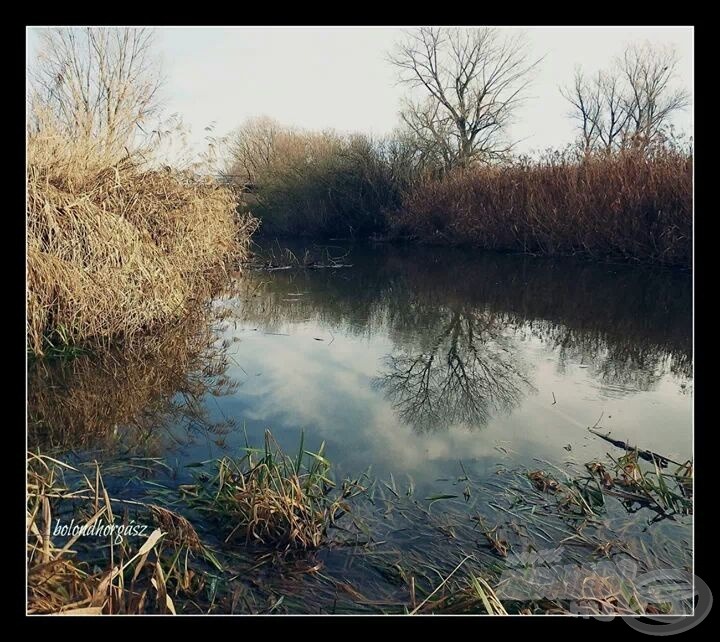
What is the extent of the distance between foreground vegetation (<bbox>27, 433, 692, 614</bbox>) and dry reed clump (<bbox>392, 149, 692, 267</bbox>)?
29.0 feet

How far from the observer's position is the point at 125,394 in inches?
168

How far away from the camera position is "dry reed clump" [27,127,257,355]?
454 cm

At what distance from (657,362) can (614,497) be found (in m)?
2.90

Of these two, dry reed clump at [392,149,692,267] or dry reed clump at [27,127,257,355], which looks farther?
dry reed clump at [392,149,692,267]

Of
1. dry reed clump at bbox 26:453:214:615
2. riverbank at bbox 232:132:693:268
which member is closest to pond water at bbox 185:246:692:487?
dry reed clump at bbox 26:453:214:615

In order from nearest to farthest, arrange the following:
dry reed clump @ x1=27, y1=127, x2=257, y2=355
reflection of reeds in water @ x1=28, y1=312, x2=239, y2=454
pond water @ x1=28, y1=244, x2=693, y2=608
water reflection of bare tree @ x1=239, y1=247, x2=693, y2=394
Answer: pond water @ x1=28, y1=244, x2=693, y2=608, reflection of reeds in water @ x1=28, y1=312, x2=239, y2=454, dry reed clump @ x1=27, y1=127, x2=257, y2=355, water reflection of bare tree @ x1=239, y1=247, x2=693, y2=394

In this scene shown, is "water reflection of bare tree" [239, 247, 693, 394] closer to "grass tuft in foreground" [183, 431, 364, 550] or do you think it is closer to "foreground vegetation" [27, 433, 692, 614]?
"foreground vegetation" [27, 433, 692, 614]

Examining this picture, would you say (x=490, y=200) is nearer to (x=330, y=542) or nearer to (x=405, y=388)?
(x=405, y=388)

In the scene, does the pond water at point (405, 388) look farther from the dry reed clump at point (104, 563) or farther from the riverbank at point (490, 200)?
the riverbank at point (490, 200)

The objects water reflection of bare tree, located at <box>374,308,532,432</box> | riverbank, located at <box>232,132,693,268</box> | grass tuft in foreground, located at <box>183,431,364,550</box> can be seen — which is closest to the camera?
grass tuft in foreground, located at <box>183,431,364,550</box>

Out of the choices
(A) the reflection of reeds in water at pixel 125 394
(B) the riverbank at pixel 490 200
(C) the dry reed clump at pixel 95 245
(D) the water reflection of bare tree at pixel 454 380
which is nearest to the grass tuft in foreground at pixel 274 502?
(A) the reflection of reeds in water at pixel 125 394
